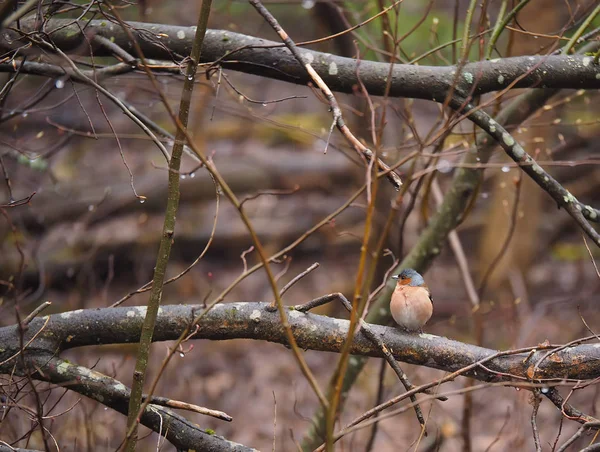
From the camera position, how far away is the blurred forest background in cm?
568

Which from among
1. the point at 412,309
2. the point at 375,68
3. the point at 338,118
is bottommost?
the point at 412,309

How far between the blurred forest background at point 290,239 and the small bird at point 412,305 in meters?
0.92

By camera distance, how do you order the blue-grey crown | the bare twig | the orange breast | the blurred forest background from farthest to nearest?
the blurred forest background
the blue-grey crown
the orange breast
the bare twig

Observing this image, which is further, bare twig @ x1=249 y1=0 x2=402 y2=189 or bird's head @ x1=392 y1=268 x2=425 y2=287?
bird's head @ x1=392 y1=268 x2=425 y2=287

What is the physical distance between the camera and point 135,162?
11.5 metres

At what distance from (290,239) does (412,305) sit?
6819 millimetres

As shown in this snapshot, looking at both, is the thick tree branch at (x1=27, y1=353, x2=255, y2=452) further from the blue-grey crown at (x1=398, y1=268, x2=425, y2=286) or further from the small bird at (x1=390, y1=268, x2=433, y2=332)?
the blue-grey crown at (x1=398, y1=268, x2=425, y2=286)

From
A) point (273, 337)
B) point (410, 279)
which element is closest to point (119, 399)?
point (273, 337)

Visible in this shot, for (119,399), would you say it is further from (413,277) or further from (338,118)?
(413,277)

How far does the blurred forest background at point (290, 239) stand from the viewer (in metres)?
5.68

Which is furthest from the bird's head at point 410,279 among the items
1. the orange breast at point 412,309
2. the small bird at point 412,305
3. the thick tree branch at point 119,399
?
the thick tree branch at point 119,399

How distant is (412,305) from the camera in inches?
129

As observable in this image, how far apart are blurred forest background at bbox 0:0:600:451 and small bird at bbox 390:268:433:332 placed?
3.01 feet

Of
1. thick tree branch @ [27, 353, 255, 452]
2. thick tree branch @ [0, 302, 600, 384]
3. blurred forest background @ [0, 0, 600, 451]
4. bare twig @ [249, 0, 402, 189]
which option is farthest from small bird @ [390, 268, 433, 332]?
thick tree branch @ [27, 353, 255, 452]
